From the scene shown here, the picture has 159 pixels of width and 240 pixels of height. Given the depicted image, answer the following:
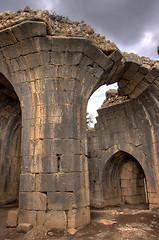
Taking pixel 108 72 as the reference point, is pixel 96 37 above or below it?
above

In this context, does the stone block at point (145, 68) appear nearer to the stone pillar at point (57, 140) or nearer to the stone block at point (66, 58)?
the stone pillar at point (57, 140)

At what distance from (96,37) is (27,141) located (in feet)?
12.5

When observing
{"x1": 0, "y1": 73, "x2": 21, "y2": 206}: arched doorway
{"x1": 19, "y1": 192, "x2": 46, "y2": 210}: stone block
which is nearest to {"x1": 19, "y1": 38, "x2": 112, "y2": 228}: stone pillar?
{"x1": 19, "y1": 192, "x2": 46, "y2": 210}: stone block

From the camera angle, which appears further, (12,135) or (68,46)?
(12,135)

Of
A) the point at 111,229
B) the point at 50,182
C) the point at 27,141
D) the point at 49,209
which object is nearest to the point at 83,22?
the point at 27,141

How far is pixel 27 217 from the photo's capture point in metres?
Result: 4.82

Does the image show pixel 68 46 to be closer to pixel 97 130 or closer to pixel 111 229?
pixel 111 229

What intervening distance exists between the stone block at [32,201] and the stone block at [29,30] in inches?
165

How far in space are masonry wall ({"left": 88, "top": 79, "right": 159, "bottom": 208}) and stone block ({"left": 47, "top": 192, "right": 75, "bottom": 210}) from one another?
15.0 ft

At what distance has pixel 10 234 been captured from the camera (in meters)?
4.53

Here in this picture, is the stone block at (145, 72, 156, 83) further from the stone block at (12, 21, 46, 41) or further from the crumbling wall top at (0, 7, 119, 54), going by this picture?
the stone block at (12, 21, 46, 41)

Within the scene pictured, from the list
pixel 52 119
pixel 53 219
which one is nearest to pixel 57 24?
pixel 52 119

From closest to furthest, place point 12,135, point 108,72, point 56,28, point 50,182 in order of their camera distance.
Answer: point 50,182 < point 56,28 < point 108,72 < point 12,135

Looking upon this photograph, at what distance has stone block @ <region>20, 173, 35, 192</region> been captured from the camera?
4.96 meters
